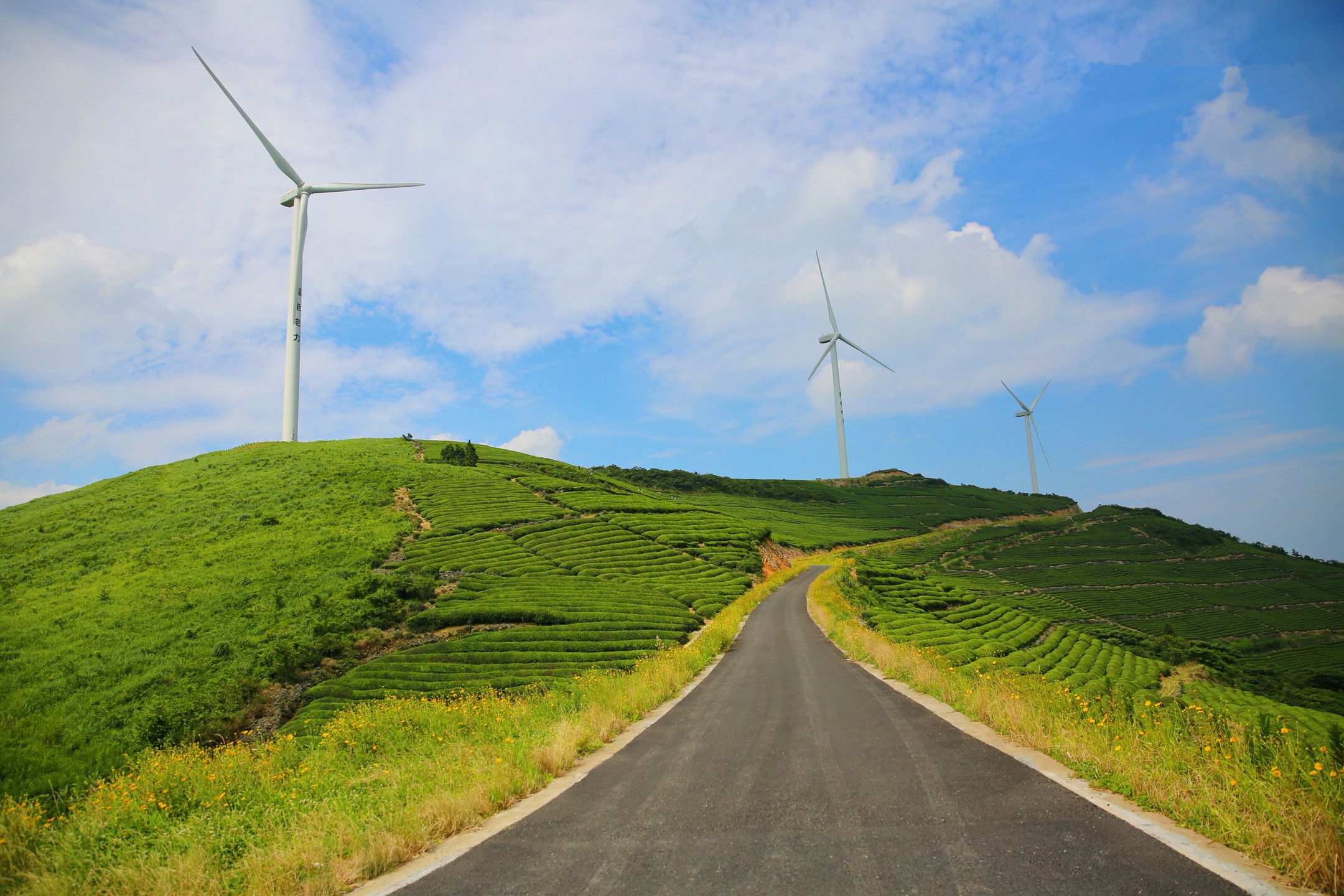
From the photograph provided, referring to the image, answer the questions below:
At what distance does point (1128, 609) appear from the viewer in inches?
3374

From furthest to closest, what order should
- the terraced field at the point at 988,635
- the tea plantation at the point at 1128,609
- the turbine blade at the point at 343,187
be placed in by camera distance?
1. the turbine blade at the point at 343,187
2. the tea plantation at the point at 1128,609
3. the terraced field at the point at 988,635

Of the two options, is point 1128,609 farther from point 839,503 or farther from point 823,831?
point 823,831

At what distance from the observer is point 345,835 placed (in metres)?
7.40

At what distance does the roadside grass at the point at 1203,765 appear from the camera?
570 cm

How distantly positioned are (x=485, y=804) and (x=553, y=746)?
2.43 metres

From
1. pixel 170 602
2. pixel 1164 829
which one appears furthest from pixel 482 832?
pixel 170 602

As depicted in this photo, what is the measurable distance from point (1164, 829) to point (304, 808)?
10421mm

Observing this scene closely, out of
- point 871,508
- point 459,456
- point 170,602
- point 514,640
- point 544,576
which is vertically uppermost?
point 459,456

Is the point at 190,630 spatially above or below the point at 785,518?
below

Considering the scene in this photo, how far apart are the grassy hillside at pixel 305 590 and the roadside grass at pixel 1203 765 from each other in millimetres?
19420

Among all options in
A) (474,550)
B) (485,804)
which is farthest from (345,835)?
(474,550)

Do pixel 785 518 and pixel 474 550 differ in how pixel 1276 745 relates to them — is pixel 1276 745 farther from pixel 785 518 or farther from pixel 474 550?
pixel 785 518

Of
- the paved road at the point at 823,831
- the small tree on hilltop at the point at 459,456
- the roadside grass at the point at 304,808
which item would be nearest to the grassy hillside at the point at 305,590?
the small tree on hilltop at the point at 459,456

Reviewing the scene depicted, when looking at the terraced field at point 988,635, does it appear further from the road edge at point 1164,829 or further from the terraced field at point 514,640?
the road edge at point 1164,829
